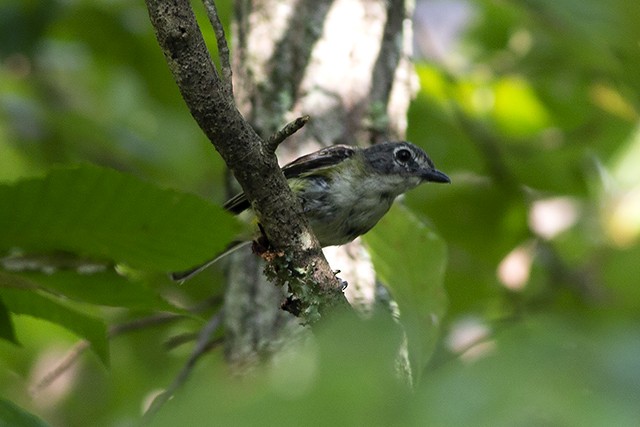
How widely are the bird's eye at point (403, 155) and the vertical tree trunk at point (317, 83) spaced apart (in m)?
0.15

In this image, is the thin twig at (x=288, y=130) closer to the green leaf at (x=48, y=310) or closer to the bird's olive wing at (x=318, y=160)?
the green leaf at (x=48, y=310)

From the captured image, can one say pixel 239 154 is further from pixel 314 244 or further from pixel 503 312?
pixel 503 312

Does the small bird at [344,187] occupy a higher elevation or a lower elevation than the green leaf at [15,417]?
lower

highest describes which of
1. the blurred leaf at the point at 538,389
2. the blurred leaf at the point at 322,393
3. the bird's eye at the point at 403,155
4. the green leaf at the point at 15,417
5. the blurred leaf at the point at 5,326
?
the blurred leaf at the point at 322,393

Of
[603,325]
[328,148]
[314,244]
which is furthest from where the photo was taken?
[328,148]

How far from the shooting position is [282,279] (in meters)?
2.38

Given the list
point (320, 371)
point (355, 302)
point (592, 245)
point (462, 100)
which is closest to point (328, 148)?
point (355, 302)

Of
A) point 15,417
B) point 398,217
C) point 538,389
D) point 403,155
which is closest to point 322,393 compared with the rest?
point 538,389

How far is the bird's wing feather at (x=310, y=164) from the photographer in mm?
3559

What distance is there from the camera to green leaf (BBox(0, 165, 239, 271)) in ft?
7.19

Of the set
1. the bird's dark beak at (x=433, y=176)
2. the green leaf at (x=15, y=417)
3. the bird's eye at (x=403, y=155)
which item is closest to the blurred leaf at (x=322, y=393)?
the green leaf at (x=15, y=417)

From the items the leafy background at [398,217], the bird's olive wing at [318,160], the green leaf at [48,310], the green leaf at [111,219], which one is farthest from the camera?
the bird's olive wing at [318,160]

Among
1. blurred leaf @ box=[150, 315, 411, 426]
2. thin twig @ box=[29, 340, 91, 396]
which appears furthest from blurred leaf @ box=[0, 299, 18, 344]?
blurred leaf @ box=[150, 315, 411, 426]

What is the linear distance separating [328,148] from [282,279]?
1318mm
